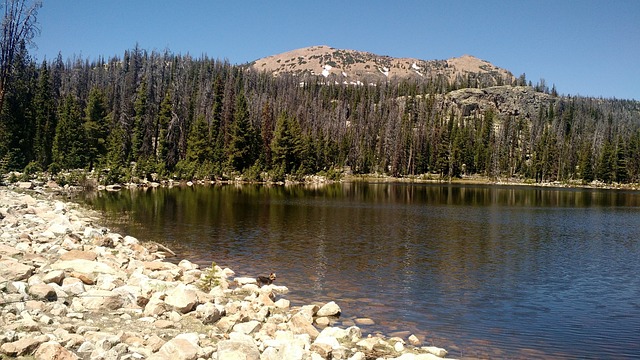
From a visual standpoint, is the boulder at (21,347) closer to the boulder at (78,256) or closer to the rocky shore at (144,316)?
the rocky shore at (144,316)

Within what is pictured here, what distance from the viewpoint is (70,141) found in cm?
6794

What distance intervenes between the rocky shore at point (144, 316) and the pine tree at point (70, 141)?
169ft

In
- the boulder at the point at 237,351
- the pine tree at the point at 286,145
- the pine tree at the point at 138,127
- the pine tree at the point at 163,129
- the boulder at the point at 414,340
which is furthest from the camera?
the pine tree at the point at 286,145

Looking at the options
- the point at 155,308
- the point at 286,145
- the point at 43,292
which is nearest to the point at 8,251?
the point at 43,292

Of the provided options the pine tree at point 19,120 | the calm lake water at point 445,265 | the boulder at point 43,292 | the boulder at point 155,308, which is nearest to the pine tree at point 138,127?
the pine tree at point 19,120

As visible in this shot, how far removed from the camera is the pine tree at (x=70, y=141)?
6438cm

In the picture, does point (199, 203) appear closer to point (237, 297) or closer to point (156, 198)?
point (156, 198)

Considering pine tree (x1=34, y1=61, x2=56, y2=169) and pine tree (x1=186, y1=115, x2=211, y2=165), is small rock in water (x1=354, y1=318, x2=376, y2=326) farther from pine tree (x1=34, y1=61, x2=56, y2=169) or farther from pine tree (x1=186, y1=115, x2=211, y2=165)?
pine tree (x1=186, y1=115, x2=211, y2=165)

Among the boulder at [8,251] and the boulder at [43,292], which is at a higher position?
the boulder at [8,251]

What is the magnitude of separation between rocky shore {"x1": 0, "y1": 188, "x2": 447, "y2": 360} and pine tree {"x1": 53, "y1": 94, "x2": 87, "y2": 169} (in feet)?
169

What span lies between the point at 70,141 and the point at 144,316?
214 ft

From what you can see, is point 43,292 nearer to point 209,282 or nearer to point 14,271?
point 14,271

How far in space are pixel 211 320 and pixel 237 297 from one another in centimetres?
327

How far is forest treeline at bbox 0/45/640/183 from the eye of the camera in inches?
2685
